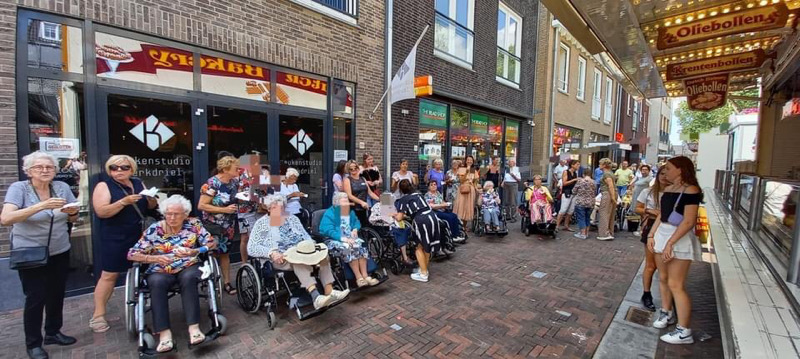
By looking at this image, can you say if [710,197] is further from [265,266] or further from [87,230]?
[87,230]

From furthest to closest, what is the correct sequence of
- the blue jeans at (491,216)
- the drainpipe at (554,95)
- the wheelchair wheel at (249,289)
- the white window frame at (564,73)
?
the white window frame at (564,73) < the drainpipe at (554,95) < the blue jeans at (491,216) < the wheelchair wheel at (249,289)

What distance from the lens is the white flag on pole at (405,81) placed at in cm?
685

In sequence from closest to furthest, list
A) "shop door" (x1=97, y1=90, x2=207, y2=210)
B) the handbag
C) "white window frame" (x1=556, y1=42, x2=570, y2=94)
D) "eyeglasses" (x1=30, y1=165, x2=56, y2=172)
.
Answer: the handbag → "eyeglasses" (x1=30, y1=165, x2=56, y2=172) → "shop door" (x1=97, y1=90, x2=207, y2=210) → "white window frame" (x1=556, y1=42, x2=570, y2=94)

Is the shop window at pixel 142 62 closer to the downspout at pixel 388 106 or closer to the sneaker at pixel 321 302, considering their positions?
the sneaker at pixel 321 302

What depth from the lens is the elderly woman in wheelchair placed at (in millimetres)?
2906

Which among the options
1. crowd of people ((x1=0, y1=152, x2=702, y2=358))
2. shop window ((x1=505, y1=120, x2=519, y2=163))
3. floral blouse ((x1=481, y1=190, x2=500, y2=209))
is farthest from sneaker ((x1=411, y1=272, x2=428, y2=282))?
shop window ((x1=505, y1=120, x2=519, y2=163))

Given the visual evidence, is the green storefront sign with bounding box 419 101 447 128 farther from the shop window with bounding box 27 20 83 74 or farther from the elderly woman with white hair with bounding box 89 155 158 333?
the elderly woman with white hair with bounding box 89 155 158 333

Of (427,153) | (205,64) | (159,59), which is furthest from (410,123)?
(159,59)

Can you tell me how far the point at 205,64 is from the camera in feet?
16.3

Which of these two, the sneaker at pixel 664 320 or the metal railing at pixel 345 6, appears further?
the metal railing at pixel 345 6

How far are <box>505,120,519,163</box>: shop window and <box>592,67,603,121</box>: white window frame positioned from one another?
8018mm

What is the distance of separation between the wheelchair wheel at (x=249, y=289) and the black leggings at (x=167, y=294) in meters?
0.54

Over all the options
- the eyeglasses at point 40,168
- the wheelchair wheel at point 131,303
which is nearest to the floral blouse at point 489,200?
the wheelchair wheel at point 131,303

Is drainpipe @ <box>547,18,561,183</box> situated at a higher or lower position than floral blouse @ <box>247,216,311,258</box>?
higher
